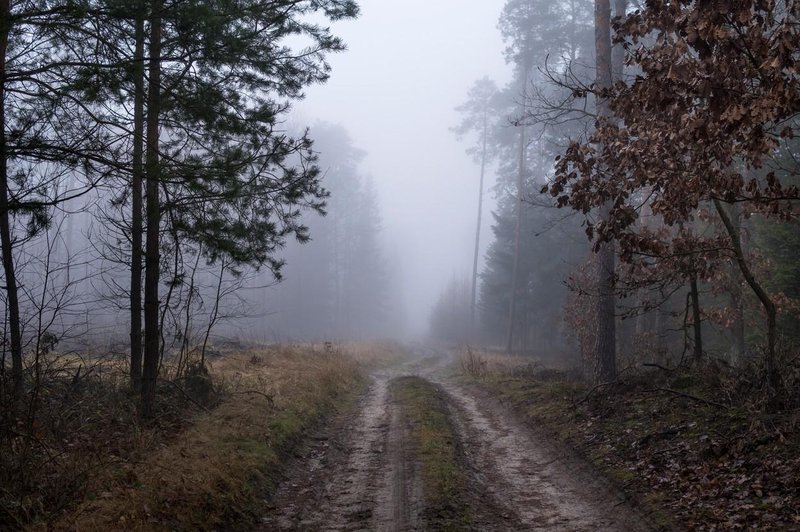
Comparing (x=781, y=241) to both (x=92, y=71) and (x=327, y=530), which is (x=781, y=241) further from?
(x=92, y=71)

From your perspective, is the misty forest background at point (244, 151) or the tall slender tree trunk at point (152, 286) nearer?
the misty forest background at point (244, 151)

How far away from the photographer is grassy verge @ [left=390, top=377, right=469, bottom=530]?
6.00 meters

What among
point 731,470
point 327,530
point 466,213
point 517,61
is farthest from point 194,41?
point 466,213

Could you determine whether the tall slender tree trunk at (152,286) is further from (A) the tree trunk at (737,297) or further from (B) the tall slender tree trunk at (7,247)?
(A) the tree trunk at (737,297)

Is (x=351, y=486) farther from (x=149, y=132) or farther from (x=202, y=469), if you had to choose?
(x=149, y=132)

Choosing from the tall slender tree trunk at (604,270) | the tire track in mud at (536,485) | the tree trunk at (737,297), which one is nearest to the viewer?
the tire track in mud at (536,485)

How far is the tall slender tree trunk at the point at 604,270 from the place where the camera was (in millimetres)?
11770

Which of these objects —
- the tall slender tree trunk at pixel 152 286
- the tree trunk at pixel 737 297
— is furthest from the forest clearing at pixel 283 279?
the tree trunk at pixel 737 297

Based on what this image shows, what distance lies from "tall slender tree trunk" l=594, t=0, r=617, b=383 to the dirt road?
8.72 ft

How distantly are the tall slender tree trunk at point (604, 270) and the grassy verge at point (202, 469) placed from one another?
5.72 m

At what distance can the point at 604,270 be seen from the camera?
11.9m

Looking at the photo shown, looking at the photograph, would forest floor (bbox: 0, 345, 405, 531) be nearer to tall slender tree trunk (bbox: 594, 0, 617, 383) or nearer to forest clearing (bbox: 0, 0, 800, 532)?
forest clearing (bbox: 0, 0, 800, 532)

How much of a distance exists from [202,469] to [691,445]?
5645 millimetres

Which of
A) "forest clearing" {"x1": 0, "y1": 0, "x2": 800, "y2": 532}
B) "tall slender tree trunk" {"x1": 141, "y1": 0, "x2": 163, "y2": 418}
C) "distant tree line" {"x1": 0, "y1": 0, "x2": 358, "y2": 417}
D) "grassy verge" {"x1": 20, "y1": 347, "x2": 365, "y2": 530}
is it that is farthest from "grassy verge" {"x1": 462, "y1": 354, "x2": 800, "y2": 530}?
"tall slender tree trunk" {"x1": 141, "y1": 0, "x2": 163, "y2": 418}
